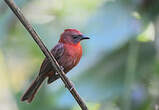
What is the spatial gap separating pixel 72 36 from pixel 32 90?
561 millimetres

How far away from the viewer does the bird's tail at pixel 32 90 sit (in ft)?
10.8

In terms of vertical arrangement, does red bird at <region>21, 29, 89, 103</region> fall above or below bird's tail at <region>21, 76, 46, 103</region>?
above

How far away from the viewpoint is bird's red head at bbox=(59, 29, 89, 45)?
3303mm

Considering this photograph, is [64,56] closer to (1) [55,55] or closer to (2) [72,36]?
(1) [55,55]

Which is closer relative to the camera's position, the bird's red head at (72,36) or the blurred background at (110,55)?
the blurred background at (110,55)

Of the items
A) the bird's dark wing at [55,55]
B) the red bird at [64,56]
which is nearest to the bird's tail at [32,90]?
the red bird at [64,56]

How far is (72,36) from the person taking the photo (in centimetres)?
332

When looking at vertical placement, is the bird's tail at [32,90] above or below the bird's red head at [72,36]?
below

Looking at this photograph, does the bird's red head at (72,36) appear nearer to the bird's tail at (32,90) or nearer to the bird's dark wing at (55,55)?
the bird's dark wing at (55,55)

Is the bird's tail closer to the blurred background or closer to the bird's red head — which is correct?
the blurred background

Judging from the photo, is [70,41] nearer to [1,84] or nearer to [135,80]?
[135,80]

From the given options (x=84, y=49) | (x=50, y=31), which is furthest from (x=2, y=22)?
(x=84, y=49)

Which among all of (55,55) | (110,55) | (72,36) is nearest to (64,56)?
(55,55)

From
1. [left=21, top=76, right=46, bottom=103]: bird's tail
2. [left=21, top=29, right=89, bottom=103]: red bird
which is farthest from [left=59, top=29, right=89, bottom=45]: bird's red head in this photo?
[left=21, top=76, right=46, bottom=103]: bird's tail
